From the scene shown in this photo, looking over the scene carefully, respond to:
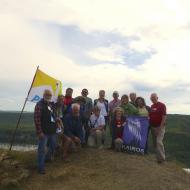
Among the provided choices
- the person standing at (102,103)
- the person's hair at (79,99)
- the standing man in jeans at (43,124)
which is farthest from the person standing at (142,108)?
the standing man in jeans at (43,124)

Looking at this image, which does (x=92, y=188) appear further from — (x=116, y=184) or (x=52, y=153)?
(x=52, y=153)

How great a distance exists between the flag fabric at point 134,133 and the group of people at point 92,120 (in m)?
0.20

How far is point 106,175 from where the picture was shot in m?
12.7

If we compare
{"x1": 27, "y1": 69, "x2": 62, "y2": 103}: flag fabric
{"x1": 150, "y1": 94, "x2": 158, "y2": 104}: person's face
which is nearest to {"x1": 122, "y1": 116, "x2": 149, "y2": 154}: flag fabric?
{"x1": 150, "y1": 94, "x2": 158, "y2": 104}: person's face

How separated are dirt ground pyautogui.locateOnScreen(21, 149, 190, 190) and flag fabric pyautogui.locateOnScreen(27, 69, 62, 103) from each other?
236 cm

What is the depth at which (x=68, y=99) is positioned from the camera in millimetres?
14758

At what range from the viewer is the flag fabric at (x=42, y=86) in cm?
1441

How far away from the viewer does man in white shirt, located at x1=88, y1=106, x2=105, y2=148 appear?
48.2 ft

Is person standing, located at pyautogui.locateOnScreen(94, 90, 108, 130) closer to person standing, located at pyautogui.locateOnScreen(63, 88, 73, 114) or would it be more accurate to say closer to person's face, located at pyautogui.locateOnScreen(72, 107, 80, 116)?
person standing, located at pyautogui.locateOnScreen(63, 88, 73, 114)

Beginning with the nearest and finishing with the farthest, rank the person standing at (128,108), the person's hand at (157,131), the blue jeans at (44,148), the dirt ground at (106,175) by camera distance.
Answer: the dirt ground at (106,175) → the blue jeans at (44,148) → the person's hand at (157,131) → the person standing at (128,108)

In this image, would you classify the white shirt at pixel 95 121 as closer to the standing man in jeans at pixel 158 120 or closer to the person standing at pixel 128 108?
the person standing at pixel 128 108

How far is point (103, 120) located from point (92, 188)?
3643 millimetres

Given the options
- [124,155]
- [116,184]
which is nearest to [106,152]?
[124,155]

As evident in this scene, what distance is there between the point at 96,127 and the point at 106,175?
98.8 inches
